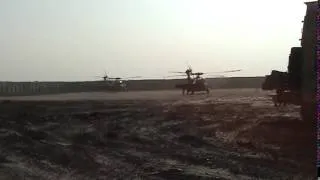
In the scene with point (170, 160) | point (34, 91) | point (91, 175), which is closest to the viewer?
point (91, 175)

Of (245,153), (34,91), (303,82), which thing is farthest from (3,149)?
(34,91)

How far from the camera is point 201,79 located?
61.6m

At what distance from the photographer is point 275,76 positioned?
20109 millimetres

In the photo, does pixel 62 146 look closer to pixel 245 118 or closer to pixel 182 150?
pixel 182 150

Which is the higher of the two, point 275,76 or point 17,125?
point 275,76

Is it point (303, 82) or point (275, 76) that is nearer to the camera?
point (303, 82)

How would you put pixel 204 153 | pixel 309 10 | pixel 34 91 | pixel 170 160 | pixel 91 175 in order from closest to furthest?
pixel 91 175
pixel 170 160
pixel 204 153
pixel 309 10
pixel 34 91

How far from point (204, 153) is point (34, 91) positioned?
2936 inches

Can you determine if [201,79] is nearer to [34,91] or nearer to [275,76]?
[34,91]

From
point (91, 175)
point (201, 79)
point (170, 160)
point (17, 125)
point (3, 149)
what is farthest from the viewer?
point (201, 79)

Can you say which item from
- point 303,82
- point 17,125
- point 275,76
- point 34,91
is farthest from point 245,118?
point 34,91

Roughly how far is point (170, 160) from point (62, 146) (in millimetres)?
4227

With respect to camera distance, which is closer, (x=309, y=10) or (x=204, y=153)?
(x=204, y=153)

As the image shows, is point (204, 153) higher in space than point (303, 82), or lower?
lower
